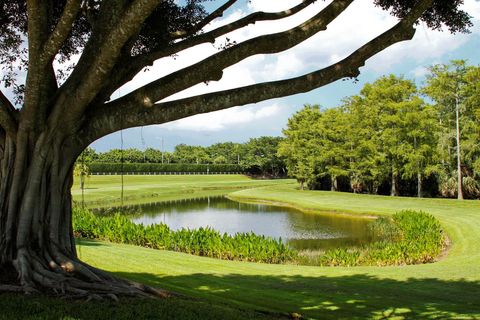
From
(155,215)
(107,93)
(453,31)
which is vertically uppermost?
(453,31)

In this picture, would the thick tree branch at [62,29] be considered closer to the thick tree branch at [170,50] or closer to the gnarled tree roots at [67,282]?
the thick tree branch at [170,50]

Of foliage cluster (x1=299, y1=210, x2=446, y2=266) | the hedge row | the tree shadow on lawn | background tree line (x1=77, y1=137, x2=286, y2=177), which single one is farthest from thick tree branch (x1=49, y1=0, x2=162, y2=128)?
background tree line (x1=77, y1=137, x2=286, y2=177)

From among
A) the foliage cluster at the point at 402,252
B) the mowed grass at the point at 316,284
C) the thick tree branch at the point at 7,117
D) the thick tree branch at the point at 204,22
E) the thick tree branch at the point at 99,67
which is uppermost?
the thick tree branch at the point at 204,22

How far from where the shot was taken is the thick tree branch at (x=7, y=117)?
21.0 feet

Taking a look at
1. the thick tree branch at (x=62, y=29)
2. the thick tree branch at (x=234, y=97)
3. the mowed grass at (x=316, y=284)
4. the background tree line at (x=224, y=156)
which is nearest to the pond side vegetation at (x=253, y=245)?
the mowed grass at (x=316, y=284)

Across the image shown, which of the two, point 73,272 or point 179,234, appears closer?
point 73,272

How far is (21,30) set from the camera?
9.91m

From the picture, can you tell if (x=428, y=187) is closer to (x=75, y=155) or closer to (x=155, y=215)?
(x=155, y=215)

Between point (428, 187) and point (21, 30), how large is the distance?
1650 inches

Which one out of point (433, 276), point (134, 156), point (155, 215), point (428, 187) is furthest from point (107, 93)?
point (134, 156)

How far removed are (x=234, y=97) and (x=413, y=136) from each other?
116 ft

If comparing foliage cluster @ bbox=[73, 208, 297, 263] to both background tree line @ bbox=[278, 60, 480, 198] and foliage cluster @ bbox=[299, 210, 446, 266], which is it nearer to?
foliage cluster @ bbox=[299, 210, 446, 266]

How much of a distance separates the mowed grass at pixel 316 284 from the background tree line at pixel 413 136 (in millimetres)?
23006

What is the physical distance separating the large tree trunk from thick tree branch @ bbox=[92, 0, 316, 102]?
117 centimetres
